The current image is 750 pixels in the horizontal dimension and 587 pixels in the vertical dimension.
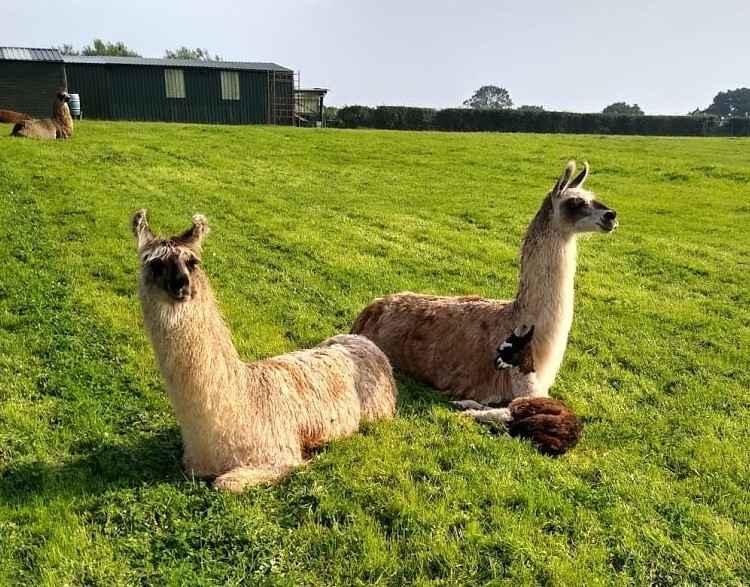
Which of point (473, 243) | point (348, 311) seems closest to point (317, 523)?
point (348, 311)

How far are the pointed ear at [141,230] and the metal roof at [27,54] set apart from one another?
3098 centimetres

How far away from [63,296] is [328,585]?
18.3ft

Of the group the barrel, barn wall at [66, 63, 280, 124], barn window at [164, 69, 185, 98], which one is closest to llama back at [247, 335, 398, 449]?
the barrel

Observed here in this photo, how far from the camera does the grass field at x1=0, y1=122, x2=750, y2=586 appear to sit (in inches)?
147

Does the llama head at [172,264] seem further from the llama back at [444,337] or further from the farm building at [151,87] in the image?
the farm building at [151,87]

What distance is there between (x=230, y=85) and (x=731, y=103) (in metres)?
107

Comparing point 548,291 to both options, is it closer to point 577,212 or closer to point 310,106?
point 577,212

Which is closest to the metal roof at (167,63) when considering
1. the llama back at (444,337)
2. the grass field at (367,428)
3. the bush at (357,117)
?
the bush at (357,117)

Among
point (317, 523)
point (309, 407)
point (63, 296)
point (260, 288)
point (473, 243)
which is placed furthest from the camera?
point (473, 243)

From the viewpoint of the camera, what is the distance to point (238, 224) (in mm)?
11828

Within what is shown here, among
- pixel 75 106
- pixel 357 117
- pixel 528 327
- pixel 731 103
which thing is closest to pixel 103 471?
pixel 528 327

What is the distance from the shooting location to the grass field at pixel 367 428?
12.3 ft

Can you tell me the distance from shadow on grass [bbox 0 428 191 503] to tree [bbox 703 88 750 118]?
118 meters

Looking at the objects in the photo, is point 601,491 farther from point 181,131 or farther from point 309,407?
point 181,131
